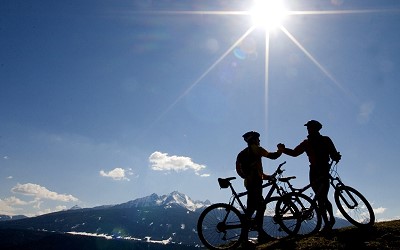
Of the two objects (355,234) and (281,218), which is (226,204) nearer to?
(281,218)

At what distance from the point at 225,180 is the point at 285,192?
2.22 m

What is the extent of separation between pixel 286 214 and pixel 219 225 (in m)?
2.46

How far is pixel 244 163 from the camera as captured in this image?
35.9 ft

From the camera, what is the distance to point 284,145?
1137 cm

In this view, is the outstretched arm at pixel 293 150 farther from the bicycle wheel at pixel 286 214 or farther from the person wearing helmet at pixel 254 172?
the bicycle wheel at pixel 286 214

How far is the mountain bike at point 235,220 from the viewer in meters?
10.4

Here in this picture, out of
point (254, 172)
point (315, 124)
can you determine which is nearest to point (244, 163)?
point (254, 172)

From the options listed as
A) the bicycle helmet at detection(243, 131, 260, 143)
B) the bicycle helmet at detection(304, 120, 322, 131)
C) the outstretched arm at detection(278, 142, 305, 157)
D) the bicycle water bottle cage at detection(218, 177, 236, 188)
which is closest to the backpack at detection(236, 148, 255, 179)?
the bicycle helmet at detection(243, 131, 260, 143)

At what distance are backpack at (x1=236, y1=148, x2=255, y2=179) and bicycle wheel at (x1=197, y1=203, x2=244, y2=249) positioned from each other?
1.29 m

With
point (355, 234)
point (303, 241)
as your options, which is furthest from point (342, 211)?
point (303, 241)

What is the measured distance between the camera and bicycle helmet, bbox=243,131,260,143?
35.9 ft

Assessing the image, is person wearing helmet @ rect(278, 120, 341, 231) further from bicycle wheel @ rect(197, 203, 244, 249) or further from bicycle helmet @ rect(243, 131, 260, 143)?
bicycle wheel @ rect(197, 203, 244, 249)

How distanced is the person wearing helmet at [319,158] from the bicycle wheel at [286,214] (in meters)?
1.05

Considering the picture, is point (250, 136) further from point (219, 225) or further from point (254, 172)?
point (219, 225)
